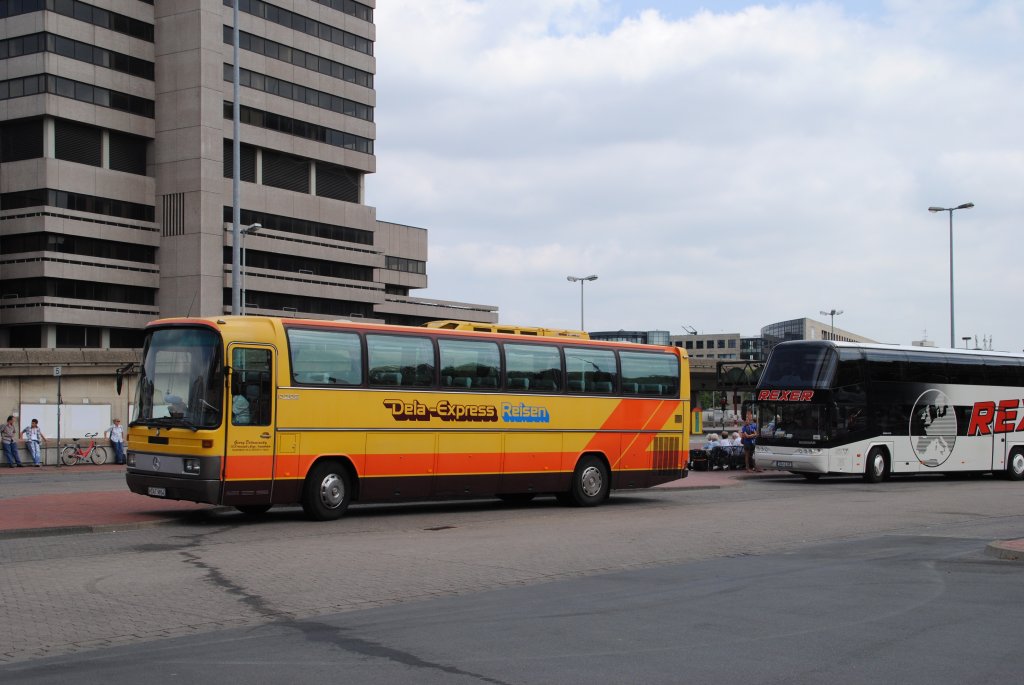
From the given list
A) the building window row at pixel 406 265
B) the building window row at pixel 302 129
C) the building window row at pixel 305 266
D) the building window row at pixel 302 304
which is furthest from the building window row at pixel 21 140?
the building window row at pixel 406 265

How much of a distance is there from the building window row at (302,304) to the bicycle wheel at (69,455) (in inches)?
1610

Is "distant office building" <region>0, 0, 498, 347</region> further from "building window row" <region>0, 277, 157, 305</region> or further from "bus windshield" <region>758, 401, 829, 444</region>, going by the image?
"bus windshield" <region>758, 401, 829, 444</region>

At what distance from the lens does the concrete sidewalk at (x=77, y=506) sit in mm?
16825

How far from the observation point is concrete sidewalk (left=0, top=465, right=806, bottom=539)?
1683 cm

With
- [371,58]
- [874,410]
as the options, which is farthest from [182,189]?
[874,410]

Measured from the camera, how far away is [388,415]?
64.2 ft

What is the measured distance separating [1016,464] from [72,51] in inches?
2372

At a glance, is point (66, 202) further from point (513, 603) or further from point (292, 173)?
point (513, 603)

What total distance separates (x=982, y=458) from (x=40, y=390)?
1240 inches

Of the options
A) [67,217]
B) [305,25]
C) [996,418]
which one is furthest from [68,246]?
[996,418]

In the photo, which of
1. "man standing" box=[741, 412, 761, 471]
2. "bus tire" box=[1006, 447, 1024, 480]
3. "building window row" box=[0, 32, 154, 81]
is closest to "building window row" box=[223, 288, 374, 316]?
"building window row" box=[0, 32, 154, 81]

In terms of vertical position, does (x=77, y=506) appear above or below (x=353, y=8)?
below

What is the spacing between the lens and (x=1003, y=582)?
11883mm

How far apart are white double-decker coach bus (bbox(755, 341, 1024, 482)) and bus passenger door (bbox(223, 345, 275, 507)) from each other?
18.3 m
